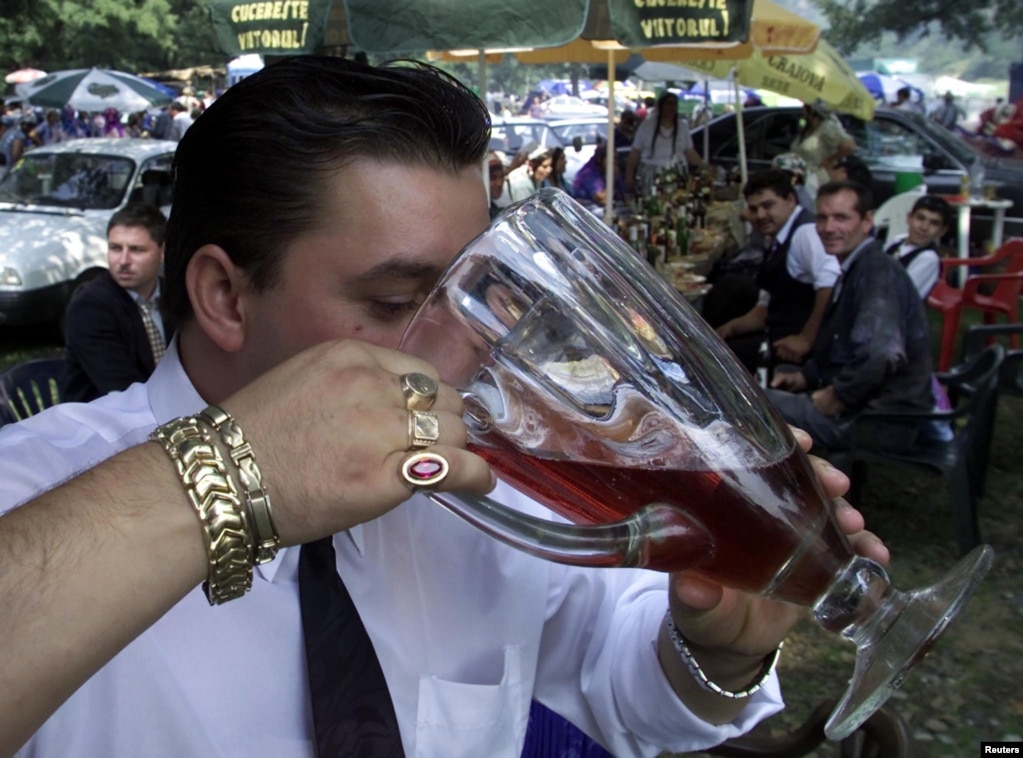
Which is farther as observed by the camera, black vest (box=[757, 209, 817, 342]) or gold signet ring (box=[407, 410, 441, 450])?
black vest (box=[757, 209, 817, 342])

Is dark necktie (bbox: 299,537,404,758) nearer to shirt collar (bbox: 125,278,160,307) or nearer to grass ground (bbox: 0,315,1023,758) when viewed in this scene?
grass ground (bbox: 0,315,1023,758)

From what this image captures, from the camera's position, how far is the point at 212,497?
0.73m

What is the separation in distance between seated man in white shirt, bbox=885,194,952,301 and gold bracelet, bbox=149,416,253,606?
21.5ft

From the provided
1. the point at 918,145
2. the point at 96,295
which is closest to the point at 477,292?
the point at 96,295

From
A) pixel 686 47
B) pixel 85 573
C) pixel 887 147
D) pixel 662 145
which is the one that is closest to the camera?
pixel 85 573

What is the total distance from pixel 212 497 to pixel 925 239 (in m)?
6.89

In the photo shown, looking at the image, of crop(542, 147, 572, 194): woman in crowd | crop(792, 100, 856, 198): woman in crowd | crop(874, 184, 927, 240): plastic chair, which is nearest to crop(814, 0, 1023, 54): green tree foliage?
crop(792, 100, 856, 198): woman in crowd

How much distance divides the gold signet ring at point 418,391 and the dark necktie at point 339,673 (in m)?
0.55

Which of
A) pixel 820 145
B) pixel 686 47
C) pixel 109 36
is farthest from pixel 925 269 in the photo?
pixel 109 36

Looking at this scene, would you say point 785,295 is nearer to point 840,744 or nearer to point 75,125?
point 840,744

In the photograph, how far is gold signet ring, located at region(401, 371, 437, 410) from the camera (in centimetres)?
76

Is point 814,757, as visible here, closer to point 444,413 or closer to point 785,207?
point 444,413

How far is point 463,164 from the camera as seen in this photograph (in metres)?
1.31

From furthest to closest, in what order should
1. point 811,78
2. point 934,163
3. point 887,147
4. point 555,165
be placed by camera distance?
1. point 887,147
2. point 934,163
3. point 555,165
4. point 811,78
